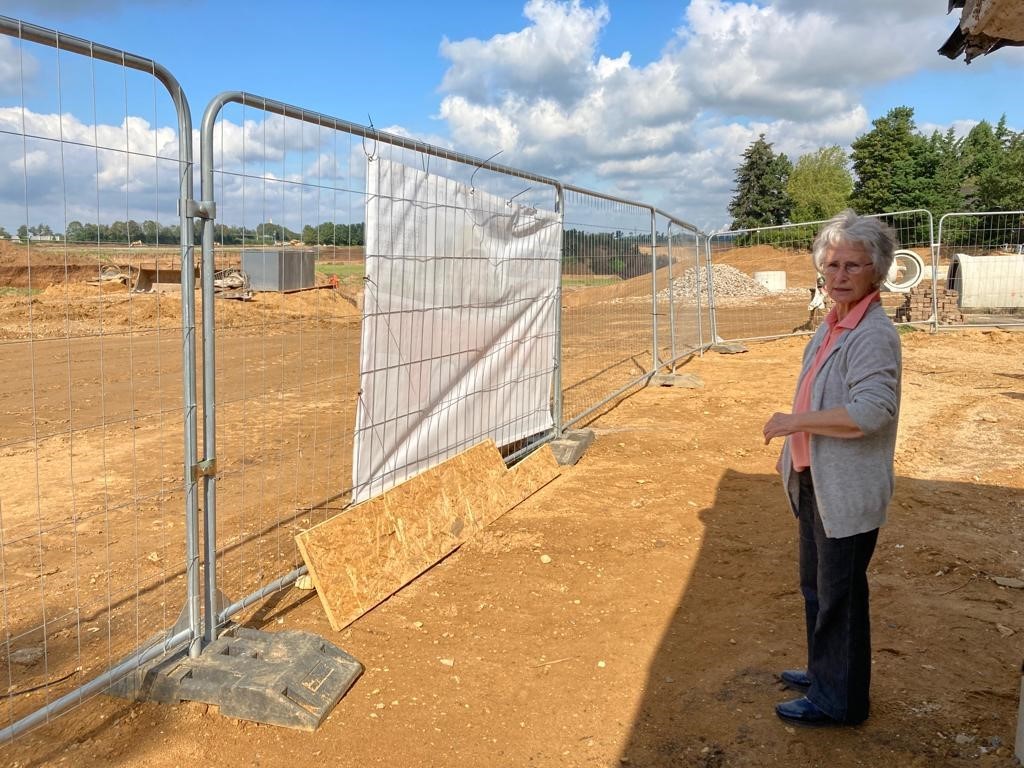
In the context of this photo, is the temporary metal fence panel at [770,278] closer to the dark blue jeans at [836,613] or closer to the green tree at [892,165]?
the dark blue jeans at [836,613]

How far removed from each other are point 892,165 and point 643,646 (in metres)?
63.2

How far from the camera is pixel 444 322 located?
4.83 metres

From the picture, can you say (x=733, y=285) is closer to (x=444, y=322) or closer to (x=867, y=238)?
(x=444, y=322)

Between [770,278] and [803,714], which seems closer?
[803,714]

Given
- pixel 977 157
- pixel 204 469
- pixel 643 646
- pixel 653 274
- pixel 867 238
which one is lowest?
pixel 643 646

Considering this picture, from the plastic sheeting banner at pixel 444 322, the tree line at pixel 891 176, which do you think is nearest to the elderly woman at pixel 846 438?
the plastic sheeting banner at pixel 444 322

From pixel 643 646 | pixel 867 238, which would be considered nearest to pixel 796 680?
pixel 643 646

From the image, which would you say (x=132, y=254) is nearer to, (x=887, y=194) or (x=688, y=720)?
(x=688, y=720)

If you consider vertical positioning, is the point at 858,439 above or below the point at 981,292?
below

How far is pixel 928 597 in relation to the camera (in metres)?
4.25

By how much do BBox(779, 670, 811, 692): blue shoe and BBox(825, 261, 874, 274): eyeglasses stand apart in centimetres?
174

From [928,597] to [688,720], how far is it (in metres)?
1.91

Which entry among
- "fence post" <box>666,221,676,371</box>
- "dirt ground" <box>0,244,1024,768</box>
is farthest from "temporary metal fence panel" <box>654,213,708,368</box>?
"dirt ground" <box>0,244,1024,768</box>

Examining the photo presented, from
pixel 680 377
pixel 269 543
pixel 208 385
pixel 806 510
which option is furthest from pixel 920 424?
pixel 208 385
